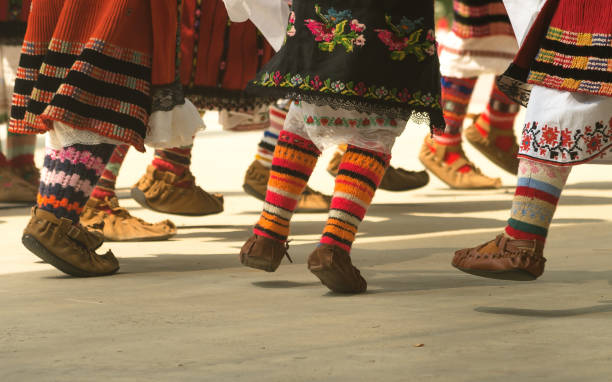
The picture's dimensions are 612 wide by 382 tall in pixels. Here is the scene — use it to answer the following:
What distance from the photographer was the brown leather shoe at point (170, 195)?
3.59 metres

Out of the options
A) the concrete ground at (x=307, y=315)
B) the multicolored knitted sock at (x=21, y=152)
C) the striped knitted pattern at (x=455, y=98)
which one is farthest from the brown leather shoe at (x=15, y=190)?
the striped knitted pattern at (x=455, y=98)

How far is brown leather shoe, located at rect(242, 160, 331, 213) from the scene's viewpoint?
12.9ft

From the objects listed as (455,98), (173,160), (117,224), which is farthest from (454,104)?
(117,224)

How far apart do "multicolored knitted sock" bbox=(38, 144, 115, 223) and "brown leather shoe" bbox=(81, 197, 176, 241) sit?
591 mm

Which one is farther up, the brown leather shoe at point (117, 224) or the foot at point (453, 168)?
the brown leather shoe at point (117, 224)

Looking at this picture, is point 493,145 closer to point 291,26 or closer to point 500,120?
point 500,120

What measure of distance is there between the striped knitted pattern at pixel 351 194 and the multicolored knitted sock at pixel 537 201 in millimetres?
331

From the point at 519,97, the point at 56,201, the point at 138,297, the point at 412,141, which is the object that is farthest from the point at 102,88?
the point at 412,141

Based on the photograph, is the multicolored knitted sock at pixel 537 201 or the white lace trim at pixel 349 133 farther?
the white lace trim at pixel 349 133

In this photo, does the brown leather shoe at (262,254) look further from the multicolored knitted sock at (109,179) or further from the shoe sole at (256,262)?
the multicolored knitted sock at (109,179)

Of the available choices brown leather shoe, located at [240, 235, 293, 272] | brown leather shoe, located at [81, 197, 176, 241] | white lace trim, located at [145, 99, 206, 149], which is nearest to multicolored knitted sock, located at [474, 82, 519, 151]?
brown leather shoe, located at [81, 197, 176, 241]

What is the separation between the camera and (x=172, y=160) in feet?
12.0

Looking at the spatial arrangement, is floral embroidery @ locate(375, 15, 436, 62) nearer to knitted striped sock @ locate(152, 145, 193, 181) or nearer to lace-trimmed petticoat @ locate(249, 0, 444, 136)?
lace-trimmed petticoat @ locate(249, 0, 444, 136)

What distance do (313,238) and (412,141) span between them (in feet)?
11.8
